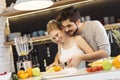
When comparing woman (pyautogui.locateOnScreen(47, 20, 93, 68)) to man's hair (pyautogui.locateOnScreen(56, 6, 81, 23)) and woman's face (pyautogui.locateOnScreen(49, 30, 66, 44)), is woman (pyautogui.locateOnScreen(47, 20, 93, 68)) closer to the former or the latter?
woman's face (pyautogui.locateOnScreen(49, 30, 66, 44))

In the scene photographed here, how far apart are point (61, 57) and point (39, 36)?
654mm

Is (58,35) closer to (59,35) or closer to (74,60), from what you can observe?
(59,35)

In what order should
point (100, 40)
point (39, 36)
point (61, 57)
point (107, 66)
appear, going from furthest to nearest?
1. point (39, 36)
2. point (61, 57)
3. point (100, 40)
4. point (107, 66)

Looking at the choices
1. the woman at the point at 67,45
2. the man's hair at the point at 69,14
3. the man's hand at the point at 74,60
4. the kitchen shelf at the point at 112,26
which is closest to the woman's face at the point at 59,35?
the woman at the point at 67,45

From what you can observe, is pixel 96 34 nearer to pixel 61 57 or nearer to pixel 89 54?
pixel 89 54

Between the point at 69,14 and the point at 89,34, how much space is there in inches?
17.1

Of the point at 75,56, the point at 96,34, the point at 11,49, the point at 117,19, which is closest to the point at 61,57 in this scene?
the point at 75,56

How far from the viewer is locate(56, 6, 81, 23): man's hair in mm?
3266

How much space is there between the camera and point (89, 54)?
10.0 feet

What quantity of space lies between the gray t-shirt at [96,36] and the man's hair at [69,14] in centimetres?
22

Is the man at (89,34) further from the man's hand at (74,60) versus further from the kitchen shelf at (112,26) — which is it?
the kitchen shelf at (112,26)

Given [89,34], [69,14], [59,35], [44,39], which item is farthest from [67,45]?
[44,39]

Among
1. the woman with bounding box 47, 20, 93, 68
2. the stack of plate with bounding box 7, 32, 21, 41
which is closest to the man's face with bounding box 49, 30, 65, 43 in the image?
the woman with bounding box 47, 20, 93, 68

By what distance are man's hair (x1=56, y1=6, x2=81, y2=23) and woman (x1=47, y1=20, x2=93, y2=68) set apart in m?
0.14
